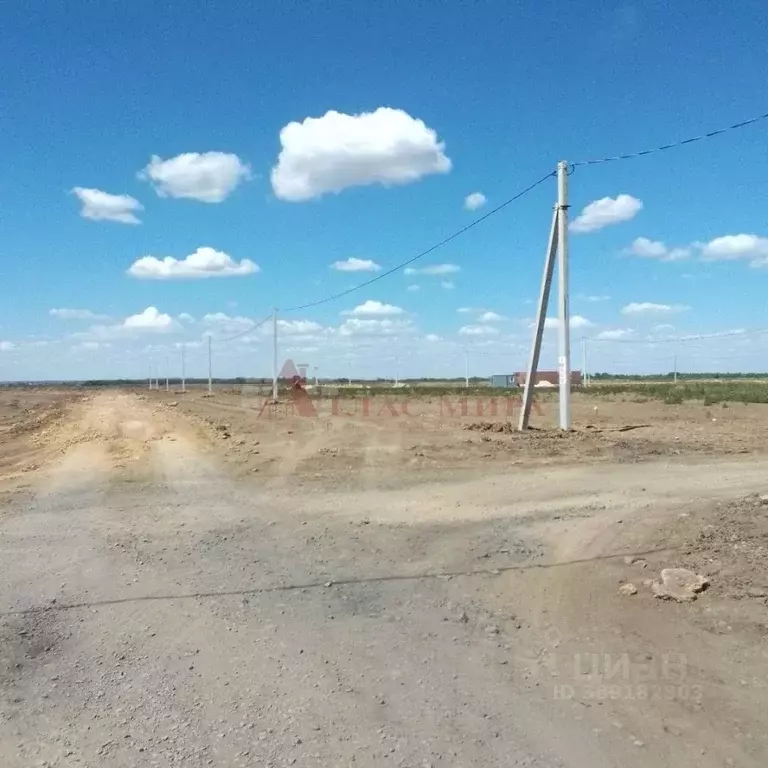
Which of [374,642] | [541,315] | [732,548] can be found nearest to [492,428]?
[541,315]

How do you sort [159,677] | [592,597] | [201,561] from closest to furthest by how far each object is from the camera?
[159,677] → [592,597] → [201,561]

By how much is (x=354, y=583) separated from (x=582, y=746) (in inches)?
117

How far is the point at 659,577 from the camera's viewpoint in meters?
5.98

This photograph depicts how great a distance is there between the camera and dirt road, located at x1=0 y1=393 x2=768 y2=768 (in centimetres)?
371

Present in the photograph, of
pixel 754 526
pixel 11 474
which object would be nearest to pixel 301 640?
pixel 754 526

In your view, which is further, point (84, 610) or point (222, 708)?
point (84, 610)

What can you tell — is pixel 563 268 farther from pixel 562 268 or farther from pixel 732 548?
pixel 732 548

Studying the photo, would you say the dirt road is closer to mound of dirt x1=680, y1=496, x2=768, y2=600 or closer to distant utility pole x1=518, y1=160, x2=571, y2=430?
mound of dirt x1=680, y1=496, x2=768, y2=600

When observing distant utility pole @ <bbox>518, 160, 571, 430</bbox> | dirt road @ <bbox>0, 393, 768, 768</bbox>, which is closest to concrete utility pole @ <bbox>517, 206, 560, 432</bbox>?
distant utility pole @ <bbox>518, 160, 571, 430</bbox>

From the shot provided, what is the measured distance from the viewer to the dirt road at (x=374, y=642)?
3.71 m

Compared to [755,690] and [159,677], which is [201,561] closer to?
[159,677]

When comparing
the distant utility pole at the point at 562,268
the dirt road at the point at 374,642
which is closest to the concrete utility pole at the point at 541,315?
the distant utility pole at the point at 562,268

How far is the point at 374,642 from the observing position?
499 cm

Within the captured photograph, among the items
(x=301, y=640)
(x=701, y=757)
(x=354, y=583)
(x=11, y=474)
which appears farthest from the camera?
(x=11, y=474)
